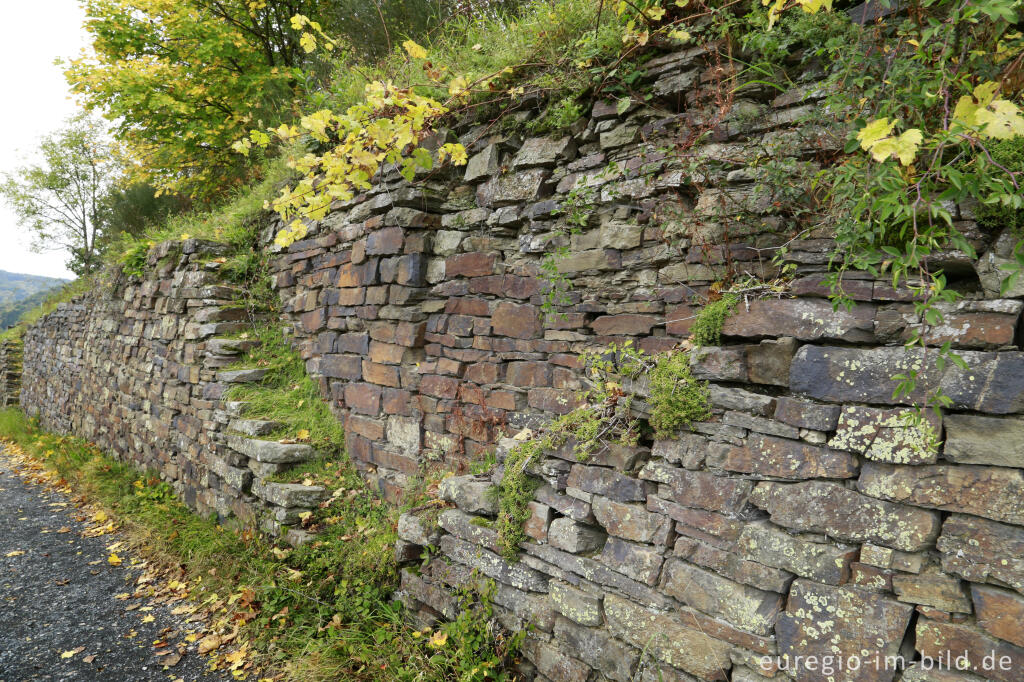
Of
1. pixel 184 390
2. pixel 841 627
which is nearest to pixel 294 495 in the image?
pixel 184 390

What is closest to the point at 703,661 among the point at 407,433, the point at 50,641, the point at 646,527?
the point at 646,527

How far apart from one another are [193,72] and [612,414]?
32.4 ft

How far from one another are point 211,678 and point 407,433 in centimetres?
202

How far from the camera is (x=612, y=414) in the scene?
2.81 meters

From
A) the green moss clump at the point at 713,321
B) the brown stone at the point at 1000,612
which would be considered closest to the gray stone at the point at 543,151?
the green moss clump at the point at 713,321

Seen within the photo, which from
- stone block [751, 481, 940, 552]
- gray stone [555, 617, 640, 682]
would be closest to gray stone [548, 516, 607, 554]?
gray stone [555, 617, 640, 682]

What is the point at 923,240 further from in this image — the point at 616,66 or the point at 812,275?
the point at 616,66

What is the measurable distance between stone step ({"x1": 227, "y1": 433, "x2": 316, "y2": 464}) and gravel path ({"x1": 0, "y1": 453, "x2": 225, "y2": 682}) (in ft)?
4.45

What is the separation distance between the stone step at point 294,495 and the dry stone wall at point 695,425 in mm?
88

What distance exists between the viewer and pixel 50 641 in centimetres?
428

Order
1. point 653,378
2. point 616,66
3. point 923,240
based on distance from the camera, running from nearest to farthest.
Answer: point 923,240
point 653,378
point 616,66

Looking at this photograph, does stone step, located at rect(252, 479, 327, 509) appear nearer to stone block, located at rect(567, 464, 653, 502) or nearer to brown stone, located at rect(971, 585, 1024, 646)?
stone block, located at rect(567, 464, 653, 502)

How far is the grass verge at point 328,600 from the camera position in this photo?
317 centimetres

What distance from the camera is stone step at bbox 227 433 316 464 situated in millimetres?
4891
